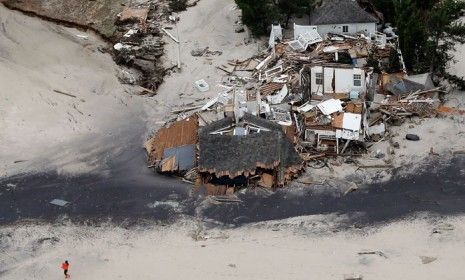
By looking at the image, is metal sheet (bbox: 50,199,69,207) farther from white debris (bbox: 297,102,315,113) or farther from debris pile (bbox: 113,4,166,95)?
white debris (bbox: 297,102,315,113)

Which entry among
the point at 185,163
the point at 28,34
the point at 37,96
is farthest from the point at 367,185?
the point at 28,34

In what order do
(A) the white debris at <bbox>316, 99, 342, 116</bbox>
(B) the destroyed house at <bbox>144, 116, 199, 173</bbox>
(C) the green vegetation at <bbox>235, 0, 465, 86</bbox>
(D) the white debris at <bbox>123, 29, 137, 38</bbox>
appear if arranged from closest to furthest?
(B) the destroyed house at <bbox>144, 116, 199, 173</bbox>, (A) the white debris at <bbox>316, 99, 342, 116</bbox>, (C) the green vegetation at <bbox>235, 0, 465, 86</bbox>, (D) the white debris at <bbox>123, 29, 137, 38</bbox>

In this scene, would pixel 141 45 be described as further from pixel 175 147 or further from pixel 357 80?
pixel 357 80

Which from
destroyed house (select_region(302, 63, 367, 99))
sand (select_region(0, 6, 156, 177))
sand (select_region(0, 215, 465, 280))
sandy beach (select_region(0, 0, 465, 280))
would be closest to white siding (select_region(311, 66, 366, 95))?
destroyed house (select_region(302, 63, 367, 99))

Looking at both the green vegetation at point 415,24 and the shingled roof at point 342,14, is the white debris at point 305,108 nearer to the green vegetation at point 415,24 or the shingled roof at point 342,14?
the green vegetation at point 415,24

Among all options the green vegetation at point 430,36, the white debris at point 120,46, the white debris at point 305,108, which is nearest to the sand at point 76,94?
the white debris at point 120,46

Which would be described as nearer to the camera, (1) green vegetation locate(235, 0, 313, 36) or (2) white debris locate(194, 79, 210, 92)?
(2) white debris locate(194, 79, 210, 92)

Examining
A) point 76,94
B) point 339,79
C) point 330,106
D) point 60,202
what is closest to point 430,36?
point 339,79
